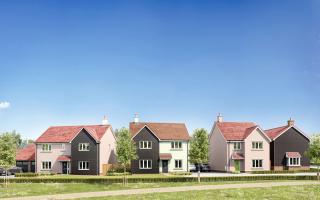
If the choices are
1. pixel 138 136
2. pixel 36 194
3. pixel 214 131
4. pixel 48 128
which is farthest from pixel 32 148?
pixel 36 194

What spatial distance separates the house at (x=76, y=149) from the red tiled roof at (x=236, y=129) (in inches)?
816

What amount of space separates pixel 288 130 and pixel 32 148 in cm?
4925

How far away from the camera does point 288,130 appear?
2697 inches

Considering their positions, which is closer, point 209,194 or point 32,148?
point 209,194

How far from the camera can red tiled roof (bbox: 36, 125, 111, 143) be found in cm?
6666

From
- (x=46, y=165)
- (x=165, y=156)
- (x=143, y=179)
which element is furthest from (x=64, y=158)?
(x=143, y=179)

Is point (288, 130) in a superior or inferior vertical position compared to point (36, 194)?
superior

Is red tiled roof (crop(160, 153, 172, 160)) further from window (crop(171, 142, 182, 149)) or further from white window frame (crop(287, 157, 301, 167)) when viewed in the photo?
white window frame (crop(287, 157, 301, 167))

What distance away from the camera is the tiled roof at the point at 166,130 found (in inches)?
2614

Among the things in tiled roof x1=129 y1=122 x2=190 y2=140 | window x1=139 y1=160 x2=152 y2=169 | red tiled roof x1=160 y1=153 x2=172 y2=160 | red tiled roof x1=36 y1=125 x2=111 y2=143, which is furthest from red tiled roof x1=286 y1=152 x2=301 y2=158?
red tiled roof x1=36 y1=125 x2=111 y2=143

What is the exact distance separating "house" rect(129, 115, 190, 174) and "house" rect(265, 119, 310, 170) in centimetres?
→ 1591

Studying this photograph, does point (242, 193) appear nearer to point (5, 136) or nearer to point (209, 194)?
point (209, 194)

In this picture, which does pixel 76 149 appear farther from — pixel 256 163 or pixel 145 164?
pixel 256 163

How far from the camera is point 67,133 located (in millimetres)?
69000
